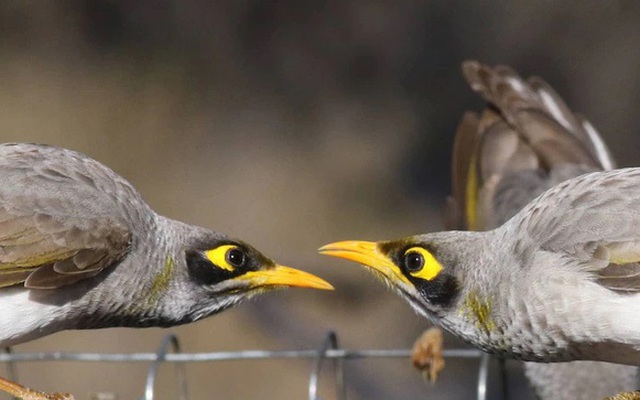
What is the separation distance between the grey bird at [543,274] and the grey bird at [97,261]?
317 mm

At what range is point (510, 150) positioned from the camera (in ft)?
20.6

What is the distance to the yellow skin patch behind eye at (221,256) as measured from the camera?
14.4 ft

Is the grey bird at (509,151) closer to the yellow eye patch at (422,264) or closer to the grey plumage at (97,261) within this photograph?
the yellow eye patch at (422,264)

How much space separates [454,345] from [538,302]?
3.92 m

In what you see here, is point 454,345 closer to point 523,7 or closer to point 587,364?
point 523,7

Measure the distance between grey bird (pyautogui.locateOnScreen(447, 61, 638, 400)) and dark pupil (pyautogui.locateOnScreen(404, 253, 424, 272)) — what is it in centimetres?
178

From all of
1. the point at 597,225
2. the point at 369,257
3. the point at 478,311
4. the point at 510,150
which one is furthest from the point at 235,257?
the point at 510,150

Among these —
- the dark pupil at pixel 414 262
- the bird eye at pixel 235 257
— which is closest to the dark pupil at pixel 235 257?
the bird eye at pixel 235 257

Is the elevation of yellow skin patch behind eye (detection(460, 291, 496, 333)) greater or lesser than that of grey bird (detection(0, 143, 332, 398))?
lesser

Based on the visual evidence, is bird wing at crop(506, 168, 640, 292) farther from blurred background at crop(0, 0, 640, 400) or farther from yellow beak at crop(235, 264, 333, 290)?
blurred background at crop(0, 0, 640, 400)

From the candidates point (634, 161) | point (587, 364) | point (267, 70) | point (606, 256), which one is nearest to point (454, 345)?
point (634, 161)

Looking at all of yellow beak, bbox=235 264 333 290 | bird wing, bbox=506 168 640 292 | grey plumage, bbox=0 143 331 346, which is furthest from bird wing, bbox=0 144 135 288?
bird wing, bbox=506 168 640 292

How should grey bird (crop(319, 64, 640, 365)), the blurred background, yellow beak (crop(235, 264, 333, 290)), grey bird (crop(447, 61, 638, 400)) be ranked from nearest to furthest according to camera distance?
1. grey bird (crop(319, 64, 640, 365))
2. yellow beak (crop(235, 264, 333, 290))
3. grey bird (crop(447, 61, 638, 400))
4. the blurred background

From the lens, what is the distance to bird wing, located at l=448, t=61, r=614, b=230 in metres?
6.09
